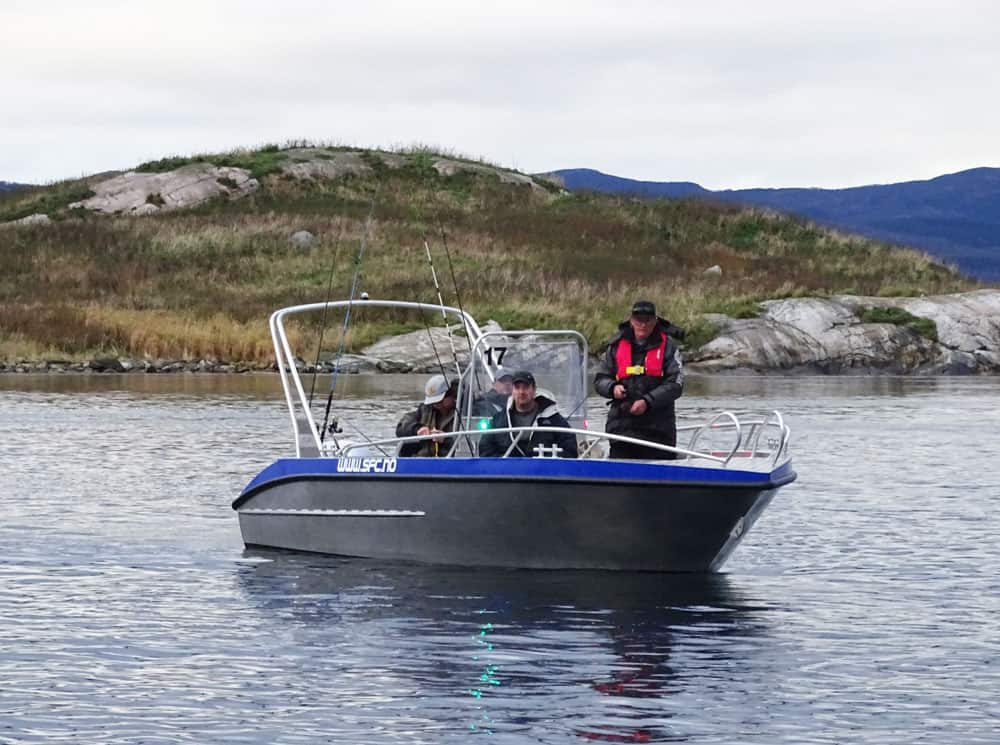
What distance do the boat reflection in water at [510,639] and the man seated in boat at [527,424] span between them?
3.14 feet

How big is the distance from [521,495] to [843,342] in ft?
134

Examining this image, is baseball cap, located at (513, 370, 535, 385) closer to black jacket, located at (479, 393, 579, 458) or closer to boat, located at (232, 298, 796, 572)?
black jacket, located at (479, 393, 579, 458)

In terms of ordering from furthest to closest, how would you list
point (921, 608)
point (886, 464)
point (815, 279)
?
1. point (815, 279)
2. point (886, 464)
3. point (921, 608)

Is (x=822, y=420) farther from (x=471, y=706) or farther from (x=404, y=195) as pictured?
(x=404, y=195)

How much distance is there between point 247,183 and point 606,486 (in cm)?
6918

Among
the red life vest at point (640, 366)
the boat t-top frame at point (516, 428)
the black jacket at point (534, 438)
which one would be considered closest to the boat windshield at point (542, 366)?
the boat t-top frame at point (516, 428)

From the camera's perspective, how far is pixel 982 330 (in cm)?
5538

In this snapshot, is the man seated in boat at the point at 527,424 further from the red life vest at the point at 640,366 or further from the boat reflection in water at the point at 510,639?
the boat reflection in water at the point at 510,639

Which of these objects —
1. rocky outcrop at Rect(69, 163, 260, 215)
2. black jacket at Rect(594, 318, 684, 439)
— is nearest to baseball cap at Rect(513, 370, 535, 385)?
black jacket at Rect(594, 318, 684, 439)

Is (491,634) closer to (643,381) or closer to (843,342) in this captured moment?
(643,381)

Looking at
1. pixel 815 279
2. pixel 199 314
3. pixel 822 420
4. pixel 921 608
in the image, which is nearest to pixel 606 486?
pixel 921 608

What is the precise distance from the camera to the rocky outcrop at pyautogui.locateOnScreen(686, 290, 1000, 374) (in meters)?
52.0

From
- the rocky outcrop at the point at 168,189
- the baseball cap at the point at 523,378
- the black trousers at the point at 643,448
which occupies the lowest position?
the black trousers at the point at 643,448

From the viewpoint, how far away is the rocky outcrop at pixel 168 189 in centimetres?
7894
